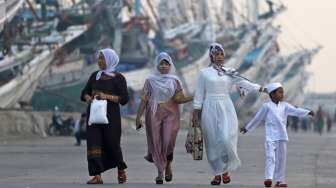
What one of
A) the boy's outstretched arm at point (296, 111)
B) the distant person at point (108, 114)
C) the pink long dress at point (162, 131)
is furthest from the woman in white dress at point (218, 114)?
the distant person at point (108, 114)

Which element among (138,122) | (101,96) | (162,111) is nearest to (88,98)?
(101,96)

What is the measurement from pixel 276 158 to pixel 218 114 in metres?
0.83

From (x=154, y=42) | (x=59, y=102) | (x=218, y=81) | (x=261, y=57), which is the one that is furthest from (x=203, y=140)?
(x=261, y=57)

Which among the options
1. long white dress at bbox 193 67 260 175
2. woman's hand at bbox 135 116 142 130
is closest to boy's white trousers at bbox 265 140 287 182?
long white dress at bbox 193 67 260 175

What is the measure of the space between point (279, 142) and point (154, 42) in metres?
67.2

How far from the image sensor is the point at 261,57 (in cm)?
10762

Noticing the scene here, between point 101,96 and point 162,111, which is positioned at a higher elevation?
point 101,96

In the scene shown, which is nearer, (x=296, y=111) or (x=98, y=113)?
(x=98, y=113)

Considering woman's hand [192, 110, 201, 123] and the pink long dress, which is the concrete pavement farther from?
woman's hand [192, 110, 201, 123]

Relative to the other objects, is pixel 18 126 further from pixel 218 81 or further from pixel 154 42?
pixel 154 42

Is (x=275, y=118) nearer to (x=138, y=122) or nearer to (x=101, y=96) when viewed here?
(x=138, y=122)

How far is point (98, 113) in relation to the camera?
13.2 m

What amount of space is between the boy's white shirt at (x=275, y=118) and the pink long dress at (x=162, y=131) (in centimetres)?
93

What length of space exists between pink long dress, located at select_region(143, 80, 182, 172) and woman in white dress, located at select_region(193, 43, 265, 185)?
42cm
